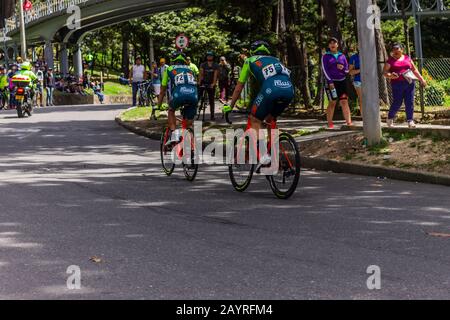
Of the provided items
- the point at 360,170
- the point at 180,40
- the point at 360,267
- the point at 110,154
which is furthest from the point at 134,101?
the point at 360,267

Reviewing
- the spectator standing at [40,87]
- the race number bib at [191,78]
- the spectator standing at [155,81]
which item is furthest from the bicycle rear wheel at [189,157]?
the spectator standing at [40,87]

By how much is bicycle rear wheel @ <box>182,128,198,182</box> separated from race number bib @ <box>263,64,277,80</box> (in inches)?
94.8

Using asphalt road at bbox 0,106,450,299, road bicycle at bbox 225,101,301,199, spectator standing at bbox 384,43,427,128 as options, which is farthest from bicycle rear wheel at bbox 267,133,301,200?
spectator standing at bbox 384,43,427,128

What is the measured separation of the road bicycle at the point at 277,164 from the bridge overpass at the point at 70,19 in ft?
148

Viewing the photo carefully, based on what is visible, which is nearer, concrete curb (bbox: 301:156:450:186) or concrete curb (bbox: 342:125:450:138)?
concrete curb (bbox: 301:156:450:186)

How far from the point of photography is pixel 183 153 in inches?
518

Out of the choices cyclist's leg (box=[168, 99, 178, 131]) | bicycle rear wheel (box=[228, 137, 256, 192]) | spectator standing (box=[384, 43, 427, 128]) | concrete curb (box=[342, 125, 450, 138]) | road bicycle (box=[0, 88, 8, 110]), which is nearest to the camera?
bicycle rear wheel (box=[228, 137, 256, 192])

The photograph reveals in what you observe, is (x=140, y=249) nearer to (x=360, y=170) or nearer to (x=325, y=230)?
(x=325, y=230)

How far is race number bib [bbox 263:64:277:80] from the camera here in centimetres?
1083

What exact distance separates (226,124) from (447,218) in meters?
13.1

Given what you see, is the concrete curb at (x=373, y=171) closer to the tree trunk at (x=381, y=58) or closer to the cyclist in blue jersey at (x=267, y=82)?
the cyclist in blue jersey at (x=267, y=82)

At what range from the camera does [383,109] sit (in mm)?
21266

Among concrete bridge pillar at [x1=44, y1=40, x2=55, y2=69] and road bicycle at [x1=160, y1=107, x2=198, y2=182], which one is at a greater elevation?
concrete bridge pillar at [x1=44, y1=40, x2=55, y2=69]

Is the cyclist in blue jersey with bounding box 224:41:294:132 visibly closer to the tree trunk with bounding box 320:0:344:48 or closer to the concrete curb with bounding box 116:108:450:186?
the concrete curb with bounding box 116:108:450:186
